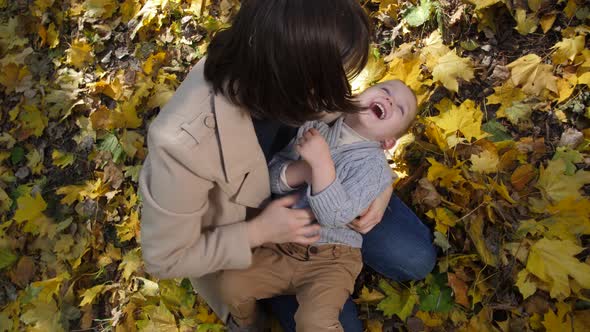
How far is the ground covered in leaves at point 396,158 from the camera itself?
1747 millimetres

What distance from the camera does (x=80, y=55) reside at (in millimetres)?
2770

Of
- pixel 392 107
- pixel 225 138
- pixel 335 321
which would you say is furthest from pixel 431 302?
pixel 225 138

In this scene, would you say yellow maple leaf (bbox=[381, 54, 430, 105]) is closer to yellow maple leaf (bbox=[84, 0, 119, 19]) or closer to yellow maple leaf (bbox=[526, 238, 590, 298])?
yellow maple leaf (bbox=[526, 238, 590, 298])

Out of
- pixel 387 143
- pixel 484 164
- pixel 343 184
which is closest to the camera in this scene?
pixel 343 184

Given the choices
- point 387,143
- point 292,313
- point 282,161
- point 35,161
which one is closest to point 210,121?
point 282,161

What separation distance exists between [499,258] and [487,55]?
998mm

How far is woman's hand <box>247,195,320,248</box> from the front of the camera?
1501mm

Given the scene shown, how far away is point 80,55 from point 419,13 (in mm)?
1993

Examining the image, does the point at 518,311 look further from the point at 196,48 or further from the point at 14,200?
the point at 14,200

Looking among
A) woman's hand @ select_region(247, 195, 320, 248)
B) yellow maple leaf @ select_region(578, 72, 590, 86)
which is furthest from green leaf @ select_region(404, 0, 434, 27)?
woman's hand @ select_region(247, 195, 320, 248)

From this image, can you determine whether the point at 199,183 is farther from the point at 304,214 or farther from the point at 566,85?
the point at 566,85

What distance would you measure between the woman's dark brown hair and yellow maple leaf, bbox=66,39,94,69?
6.04 feet

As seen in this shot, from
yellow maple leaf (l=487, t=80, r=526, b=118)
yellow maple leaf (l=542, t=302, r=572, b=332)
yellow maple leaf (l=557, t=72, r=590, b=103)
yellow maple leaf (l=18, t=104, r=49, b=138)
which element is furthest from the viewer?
yellow maple leaf (l=18, t=104, r=49, b=138)

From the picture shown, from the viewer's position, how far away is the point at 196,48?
2.66 m
